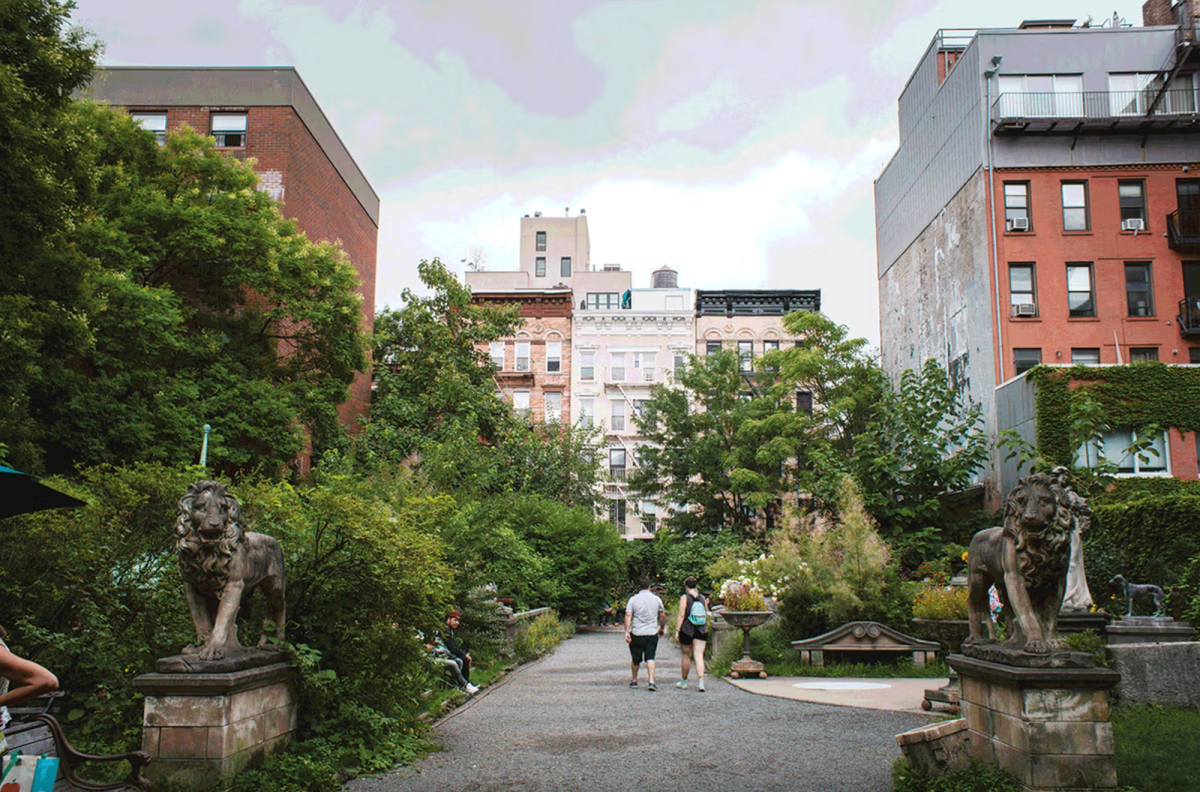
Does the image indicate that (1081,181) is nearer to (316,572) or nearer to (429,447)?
(429,447)

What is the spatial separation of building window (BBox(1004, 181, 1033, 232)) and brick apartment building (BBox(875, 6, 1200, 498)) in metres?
0.04

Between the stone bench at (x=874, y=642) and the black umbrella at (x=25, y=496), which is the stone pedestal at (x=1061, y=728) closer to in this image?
the black umbrella at (x=25, y=496)

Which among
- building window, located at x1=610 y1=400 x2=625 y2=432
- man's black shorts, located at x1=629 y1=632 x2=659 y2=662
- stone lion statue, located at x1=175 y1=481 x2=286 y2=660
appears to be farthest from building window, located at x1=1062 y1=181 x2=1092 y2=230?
stone lion statue, located at x1=175 y1=481 x2=286 y2=660

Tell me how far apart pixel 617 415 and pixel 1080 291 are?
2678 cm

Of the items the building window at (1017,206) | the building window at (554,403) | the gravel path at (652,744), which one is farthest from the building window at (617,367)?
the gravel path at (652,744)

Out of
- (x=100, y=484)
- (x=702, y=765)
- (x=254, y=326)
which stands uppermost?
(x=254, y=326)

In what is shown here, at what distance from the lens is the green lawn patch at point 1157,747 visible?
6.90m

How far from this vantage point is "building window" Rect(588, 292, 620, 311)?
5662cm

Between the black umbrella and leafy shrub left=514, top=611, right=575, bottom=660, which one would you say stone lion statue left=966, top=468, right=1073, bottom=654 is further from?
leafy shrub left=514, top=611, right=575, bottom=660

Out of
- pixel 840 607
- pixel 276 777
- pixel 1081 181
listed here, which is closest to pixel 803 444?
pixel 1081 181

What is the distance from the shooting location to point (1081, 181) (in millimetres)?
32094

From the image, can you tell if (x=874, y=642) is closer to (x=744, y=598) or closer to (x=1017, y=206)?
(x=744, y=598)

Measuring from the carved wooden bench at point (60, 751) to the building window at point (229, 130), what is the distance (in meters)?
28.3

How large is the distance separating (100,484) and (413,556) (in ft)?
18.7
